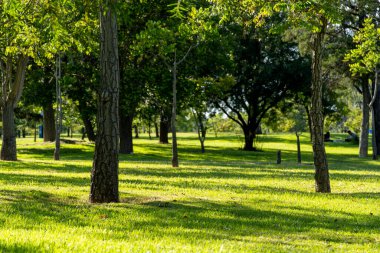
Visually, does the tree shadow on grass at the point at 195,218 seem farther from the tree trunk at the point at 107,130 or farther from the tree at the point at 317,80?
the tree at the point at 317,80

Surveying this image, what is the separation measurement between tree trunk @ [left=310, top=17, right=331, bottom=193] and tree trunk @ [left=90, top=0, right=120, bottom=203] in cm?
596

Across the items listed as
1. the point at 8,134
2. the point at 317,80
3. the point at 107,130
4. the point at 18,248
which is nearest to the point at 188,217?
the point at 107,130

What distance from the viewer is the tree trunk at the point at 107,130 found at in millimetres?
12211

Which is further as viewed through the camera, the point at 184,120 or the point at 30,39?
the point at 184,120

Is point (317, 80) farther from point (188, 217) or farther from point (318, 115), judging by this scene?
point (188, 217)

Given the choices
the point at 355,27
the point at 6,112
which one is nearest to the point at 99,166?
the point at 6,112

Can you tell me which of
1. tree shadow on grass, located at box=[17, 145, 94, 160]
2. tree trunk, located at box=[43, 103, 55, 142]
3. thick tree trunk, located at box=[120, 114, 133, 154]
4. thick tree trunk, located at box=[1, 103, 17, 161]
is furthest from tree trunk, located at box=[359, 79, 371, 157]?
thick tree trunk, located at box=[1, 103, 17, 161]

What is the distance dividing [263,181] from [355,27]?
2474cm

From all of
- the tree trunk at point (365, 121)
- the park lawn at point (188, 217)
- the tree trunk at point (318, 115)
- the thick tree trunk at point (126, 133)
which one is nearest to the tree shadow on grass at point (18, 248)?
the park lawn at point (188, 217)

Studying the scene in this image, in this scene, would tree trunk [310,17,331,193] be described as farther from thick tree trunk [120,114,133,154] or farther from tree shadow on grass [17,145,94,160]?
tree shadow on grass [17,145,94,160]

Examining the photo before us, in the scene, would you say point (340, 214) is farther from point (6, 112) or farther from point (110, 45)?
point (6, 112)

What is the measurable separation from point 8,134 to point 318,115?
59.5ft

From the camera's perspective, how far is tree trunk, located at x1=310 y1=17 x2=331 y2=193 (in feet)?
49.2

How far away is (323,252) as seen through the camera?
7.48 meters
